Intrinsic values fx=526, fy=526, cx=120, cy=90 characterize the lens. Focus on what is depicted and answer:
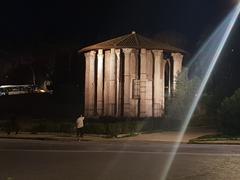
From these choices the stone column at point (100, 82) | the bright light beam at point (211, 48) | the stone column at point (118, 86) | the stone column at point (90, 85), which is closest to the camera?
the bright light beam at point (211, 48)

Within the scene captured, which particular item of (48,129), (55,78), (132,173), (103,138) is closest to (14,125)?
(48,129)

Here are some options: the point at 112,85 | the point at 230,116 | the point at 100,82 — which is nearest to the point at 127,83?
the point at 112,85

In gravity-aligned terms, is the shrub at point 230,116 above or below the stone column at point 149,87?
below

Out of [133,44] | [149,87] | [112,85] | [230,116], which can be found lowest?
[230,116]

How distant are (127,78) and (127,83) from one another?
0.52 metres

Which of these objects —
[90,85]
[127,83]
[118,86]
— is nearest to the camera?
[127,83]

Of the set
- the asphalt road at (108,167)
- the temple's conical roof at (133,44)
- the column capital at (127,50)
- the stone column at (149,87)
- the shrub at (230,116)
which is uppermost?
the temple's conical roof at (133,44)

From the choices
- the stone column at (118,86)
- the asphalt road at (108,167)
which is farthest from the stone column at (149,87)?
the asphalt road at (108,167)

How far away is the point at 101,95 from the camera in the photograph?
2178 inches

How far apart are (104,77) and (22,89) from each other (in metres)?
41.3

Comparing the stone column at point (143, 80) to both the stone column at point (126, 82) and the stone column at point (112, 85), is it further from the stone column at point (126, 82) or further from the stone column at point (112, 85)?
the stone column at point (112, 85)

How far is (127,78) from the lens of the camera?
52625 mm

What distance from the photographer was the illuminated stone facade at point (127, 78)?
173 ft

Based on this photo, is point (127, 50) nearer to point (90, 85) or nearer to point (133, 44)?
point (133, 44)
